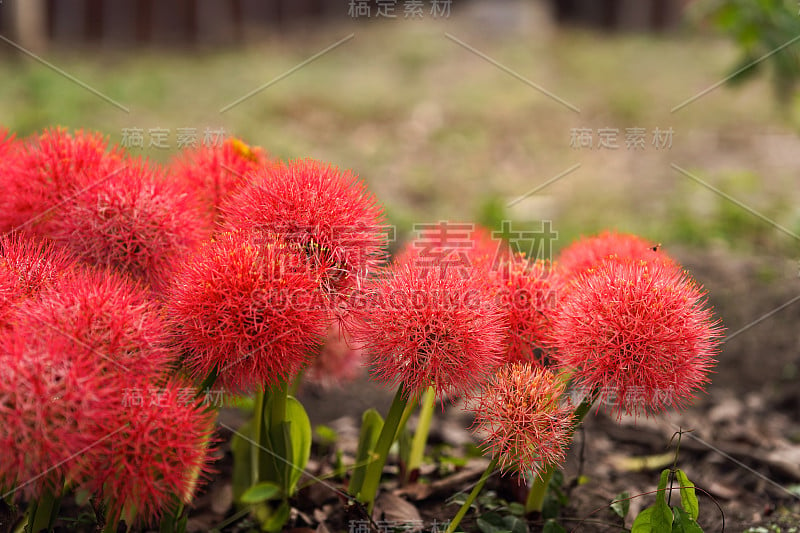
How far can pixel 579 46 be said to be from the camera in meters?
8.38

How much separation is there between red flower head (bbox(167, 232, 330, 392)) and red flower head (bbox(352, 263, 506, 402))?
0.11m

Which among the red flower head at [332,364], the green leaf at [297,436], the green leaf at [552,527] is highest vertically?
the red flower head at [332,364]

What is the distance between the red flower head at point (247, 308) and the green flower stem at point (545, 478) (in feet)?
1.87

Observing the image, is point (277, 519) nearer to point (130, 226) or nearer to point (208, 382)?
point (208, 382)

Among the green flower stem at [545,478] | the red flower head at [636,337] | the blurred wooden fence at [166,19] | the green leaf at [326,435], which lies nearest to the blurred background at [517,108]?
the blurred wooden fence at [166,19]

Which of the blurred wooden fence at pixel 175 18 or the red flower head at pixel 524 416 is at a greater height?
the blurred wooden fence at pixel 175 18

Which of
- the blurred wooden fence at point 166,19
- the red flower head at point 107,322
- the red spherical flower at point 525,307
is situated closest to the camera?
the red flower head at point 107,322

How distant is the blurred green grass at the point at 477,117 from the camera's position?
16.1ft

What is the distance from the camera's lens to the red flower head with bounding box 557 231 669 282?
170 centimetres

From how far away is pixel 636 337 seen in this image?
1351 millimetres

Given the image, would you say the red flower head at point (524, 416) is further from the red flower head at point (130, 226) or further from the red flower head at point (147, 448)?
the red flower head at point (130, 226)

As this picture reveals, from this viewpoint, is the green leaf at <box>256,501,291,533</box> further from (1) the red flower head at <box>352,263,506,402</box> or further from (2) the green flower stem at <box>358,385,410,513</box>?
(1) the red flower head at <box>352,263,506,402</box>

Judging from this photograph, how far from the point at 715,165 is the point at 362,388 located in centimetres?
399

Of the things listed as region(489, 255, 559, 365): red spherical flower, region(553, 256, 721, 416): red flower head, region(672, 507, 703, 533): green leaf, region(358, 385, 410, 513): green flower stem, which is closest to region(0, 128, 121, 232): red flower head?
region(358, 385, 410, 513): green flower stem
